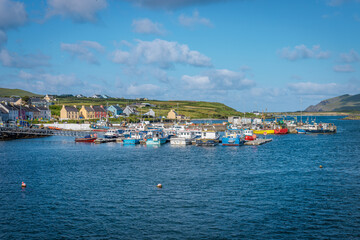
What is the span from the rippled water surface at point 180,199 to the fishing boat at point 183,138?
28.2 meters

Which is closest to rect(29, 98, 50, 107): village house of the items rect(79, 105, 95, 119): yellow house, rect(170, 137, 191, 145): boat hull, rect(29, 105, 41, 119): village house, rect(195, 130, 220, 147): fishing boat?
rect(29, 105, 41, 119): village house

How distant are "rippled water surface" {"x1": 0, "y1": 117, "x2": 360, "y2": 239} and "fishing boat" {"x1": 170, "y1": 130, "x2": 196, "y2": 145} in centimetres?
2820

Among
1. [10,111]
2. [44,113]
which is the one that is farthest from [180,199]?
[44,113]

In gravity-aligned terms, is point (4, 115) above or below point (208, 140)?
above

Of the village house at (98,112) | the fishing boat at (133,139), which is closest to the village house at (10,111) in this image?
the village house at (98,112)

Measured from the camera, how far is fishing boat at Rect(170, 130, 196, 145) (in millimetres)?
91938

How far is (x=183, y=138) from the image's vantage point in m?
92.4

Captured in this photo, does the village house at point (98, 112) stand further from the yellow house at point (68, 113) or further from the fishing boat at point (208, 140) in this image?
the fishing boat at point (208, 140)

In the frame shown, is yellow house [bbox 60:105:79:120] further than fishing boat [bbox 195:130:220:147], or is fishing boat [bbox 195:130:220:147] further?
yellow house [bbox 60:105:79:120]

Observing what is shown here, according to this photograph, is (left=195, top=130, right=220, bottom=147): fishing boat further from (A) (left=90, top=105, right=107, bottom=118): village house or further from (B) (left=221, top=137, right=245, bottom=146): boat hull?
(A) (left=90, top=105, right=107, bottom=118): village house

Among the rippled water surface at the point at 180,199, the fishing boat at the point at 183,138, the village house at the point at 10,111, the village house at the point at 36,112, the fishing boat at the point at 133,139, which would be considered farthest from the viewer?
the village house at the point at 36,112

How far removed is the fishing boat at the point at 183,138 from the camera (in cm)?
9194

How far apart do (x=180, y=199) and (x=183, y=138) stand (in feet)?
184

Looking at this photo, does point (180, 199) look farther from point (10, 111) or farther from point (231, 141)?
point (10, 111)
